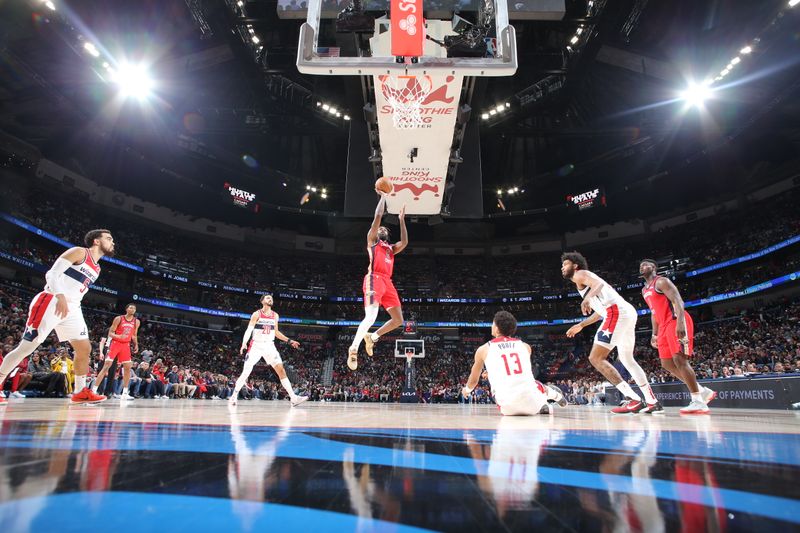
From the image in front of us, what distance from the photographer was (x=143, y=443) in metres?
1.74

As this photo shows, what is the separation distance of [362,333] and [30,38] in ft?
56.3

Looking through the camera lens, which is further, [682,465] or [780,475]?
[682,465]

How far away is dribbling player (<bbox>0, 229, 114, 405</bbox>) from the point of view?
4926mm

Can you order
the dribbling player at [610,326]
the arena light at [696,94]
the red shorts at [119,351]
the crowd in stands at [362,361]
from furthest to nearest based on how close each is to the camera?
the arena light at [696,94], the crowd in stands at [362,361], the red shorts at [119,351], the dribbling player at [610,326]

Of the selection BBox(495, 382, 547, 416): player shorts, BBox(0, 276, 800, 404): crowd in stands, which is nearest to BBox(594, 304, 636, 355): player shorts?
BBox(495, 382, 547, 416): player shorts


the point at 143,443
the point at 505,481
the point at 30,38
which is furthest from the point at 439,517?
the point at 30,38

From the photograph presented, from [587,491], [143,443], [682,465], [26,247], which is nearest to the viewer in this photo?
[587,491]

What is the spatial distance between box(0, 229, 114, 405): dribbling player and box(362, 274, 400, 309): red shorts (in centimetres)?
316

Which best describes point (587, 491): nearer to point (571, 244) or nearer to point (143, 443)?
point (143, 443)

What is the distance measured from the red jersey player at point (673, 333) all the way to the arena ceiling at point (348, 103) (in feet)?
22.0

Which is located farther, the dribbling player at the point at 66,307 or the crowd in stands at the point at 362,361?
the crowd in stands at the point at 362,361

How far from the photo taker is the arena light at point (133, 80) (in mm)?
16734

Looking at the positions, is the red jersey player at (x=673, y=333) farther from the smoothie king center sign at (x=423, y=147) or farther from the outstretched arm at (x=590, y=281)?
the smoothie king center sign at (x=423, y=147)

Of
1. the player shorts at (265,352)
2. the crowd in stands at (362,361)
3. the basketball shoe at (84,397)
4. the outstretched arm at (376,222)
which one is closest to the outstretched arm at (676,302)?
the outstretched arm at (376,222)
